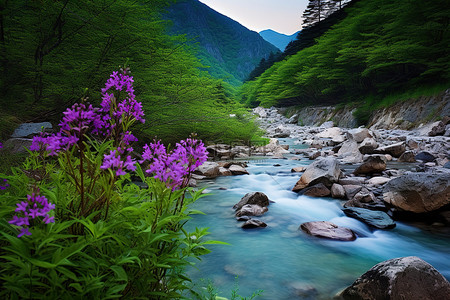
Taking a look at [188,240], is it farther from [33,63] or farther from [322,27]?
[322,27]

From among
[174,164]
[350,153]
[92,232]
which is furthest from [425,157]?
[92,232]

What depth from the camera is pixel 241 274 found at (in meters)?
2.95

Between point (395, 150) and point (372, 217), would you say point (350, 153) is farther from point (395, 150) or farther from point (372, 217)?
point (372, 217)

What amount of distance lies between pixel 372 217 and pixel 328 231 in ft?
4.21

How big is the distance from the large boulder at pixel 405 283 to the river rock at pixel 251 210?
8.98 feet

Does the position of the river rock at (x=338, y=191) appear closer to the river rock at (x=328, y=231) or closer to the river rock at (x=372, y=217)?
the river rock at (x=372, y=217)

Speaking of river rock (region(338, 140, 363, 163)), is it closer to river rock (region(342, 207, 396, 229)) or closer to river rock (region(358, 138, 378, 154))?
river rock (region(358, 138, 378, 154))

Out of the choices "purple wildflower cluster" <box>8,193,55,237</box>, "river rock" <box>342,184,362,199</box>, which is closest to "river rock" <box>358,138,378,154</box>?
"river rock" <box>342,184,362,199</box>

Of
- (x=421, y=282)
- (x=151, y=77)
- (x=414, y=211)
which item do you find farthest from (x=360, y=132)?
(x=421, y=282)

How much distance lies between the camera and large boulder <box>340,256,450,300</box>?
83.8 inches

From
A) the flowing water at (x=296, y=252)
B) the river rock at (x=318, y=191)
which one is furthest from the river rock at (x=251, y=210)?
the river rock at (x=318, y=191)

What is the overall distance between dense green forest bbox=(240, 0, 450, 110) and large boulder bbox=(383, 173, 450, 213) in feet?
58.7

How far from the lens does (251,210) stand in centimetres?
506

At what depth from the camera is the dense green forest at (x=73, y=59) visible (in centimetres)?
579
